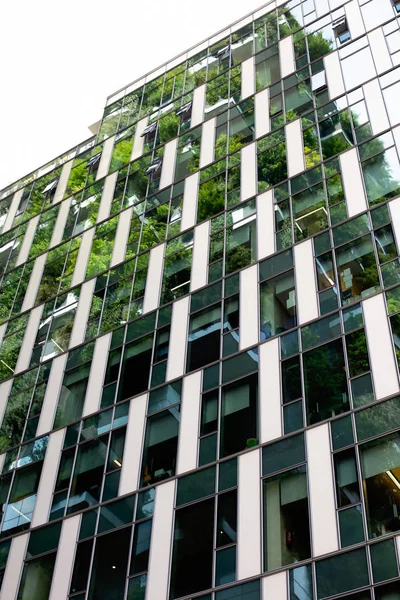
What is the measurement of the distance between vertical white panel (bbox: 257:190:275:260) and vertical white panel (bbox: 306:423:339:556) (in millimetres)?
9141

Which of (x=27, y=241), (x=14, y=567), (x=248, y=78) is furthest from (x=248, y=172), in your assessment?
(x=14, y=567)

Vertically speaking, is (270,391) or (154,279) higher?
(154,279)

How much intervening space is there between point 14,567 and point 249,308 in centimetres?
1233

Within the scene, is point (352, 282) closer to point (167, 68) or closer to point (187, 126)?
point (187, 126)

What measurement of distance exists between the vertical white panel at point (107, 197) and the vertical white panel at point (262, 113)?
8.71 metres

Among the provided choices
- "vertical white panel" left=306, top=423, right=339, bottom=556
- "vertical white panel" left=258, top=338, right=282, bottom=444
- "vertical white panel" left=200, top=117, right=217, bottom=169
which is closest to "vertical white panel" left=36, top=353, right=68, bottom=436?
"vertical white panel" left=258, top=338, right=282, bottom=444

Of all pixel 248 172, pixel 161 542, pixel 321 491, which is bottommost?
pixel 321 491

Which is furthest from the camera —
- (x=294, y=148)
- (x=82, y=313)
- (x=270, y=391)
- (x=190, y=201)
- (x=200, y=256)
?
(x=190, y=201)

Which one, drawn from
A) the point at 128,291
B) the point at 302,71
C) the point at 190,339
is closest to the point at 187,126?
the point at 302,71

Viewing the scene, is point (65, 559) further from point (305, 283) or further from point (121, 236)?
point (121, 236)

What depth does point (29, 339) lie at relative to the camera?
117 ft

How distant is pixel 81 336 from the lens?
33031 mm

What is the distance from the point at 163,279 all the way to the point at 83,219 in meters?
9.95

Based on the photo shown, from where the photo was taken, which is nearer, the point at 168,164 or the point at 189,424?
the point at 189,424
